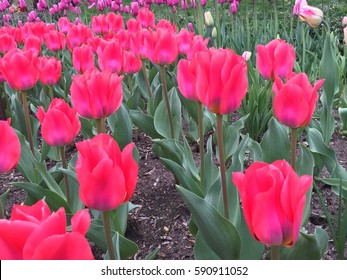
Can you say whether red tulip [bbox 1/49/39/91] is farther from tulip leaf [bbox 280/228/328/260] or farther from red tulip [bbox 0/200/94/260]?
red tulip [bbox 0/200/94/260]

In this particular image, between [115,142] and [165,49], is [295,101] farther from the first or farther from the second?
[165,49]

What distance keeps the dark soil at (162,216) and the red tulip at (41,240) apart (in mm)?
1184

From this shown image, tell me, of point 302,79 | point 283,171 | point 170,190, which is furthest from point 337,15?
point 283,171

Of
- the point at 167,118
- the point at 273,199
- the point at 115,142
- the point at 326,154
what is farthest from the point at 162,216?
the point at 273,199

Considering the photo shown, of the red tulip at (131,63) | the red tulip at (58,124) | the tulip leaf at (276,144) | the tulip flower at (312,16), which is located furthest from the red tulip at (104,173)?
the tulip flower at (312,16)

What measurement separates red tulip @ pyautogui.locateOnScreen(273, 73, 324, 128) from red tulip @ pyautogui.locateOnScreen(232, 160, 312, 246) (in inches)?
20.5

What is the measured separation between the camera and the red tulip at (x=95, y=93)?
1635 mm

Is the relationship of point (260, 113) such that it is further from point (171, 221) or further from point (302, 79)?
point (302, 79)

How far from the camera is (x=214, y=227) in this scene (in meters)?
1.38

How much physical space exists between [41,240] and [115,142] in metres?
0.41

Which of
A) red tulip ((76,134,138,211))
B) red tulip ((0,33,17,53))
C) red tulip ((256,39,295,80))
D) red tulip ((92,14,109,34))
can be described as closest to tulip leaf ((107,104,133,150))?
red tulip ((256,39,295,80))

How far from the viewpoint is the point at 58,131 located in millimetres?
1638

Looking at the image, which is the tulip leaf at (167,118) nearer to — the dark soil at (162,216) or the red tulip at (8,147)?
the dark soil at (162,216)

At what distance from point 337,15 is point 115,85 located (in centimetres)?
596
